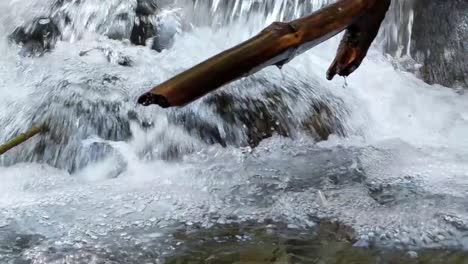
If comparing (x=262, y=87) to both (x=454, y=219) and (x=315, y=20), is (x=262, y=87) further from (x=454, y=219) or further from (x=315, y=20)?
(x=315, y=20)

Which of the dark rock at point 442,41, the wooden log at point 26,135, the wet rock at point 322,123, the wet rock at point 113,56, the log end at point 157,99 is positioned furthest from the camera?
the dark rock at point 442,41

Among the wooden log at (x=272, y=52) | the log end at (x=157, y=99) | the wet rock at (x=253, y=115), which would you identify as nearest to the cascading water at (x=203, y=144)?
the wet rock at (x=253, y=115)

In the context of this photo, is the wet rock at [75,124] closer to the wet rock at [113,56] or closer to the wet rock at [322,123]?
the wet rock at [113,56]

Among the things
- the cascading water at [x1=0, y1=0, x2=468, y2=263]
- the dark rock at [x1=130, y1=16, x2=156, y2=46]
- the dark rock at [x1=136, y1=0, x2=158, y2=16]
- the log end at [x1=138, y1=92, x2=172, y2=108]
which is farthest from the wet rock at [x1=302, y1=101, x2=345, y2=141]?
the log end at [x1=138, y1=92, x2=172, y2=108]

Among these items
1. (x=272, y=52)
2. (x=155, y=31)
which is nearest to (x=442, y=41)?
(x=155, y=31)

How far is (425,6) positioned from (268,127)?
4.98 feet

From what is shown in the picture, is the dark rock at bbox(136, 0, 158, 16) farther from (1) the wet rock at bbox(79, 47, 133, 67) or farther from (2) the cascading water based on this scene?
(1) the wet rock at bbox(79, 47, 133, 67)

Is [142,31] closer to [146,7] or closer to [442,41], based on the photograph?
[146,7]

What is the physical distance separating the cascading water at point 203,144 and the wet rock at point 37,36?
4 cm

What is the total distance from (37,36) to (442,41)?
2247mm

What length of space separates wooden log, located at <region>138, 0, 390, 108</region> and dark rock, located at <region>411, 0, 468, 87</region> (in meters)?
2.23

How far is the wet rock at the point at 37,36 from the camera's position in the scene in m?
4.17

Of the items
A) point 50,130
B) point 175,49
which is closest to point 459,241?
point 50,130

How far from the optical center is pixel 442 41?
14.8ft
